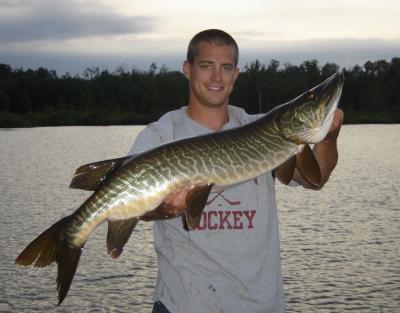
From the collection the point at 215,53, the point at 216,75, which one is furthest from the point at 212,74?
the point at 215,53

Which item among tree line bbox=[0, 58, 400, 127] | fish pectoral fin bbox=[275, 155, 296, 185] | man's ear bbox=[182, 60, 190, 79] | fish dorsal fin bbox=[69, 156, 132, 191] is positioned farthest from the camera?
tree line bbox=[0, 58, 400, 127]

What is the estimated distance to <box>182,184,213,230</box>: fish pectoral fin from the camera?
8.95 feet

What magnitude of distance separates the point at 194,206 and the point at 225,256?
31cm

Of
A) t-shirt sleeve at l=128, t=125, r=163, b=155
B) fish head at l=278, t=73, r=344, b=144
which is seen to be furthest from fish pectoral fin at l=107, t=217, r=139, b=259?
fish head at l=278, t=73, r=344, b=144

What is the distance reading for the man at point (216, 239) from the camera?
2781mm

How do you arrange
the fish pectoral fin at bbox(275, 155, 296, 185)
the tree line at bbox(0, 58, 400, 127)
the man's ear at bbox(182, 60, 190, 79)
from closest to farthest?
the fish pectoral fin at bbox(275, 155, 296, 185), the man's ear at bbox(182, 60, 190, 79), the tree line at bbox(0, 58, 400, 127)

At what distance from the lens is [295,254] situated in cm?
1012

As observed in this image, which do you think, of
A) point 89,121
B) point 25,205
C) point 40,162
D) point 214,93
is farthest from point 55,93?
point 214,93

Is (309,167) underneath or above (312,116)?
underneath

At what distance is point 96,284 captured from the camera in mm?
8898

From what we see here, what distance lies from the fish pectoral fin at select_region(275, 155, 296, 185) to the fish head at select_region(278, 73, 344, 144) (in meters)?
0.12

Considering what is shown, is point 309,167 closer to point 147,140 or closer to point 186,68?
point 147,140

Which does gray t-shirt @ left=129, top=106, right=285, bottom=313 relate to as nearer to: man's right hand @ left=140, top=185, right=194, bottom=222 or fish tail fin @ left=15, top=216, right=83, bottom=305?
man's right hand @ left=140, top=185, right=194, bottom=222

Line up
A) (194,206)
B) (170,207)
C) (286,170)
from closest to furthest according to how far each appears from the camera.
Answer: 1. (194,206)
2. (170,207)
3. (286,170)
